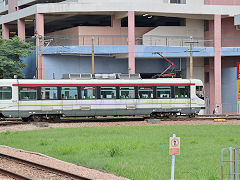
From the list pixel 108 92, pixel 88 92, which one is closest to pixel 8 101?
pixel 88 92

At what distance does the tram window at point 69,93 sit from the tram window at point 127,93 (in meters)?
3.41

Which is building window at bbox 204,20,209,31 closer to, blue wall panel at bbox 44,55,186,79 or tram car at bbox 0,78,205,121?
blue wall panel at bbox 44,55,186,79

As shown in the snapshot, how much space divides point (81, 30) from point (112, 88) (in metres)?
22.2

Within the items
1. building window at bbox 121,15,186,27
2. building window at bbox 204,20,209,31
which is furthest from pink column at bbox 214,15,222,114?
building window at bbox 121,15,186,27

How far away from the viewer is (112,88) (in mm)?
35375

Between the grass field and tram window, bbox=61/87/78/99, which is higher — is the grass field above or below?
below

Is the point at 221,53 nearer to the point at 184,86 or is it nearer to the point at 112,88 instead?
the point at 184,86

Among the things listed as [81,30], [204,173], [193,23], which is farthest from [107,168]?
[193,23]

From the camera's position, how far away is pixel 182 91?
121 ft

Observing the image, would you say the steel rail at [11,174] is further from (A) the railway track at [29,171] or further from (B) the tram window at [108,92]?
(B) the tram window at [108,92]

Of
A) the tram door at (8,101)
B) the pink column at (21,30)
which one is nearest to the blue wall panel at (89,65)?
the pink column at (21,30)

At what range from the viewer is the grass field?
1548 centimetres

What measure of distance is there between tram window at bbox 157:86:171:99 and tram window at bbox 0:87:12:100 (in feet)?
35.7

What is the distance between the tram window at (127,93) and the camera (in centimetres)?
3559
